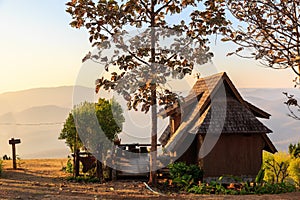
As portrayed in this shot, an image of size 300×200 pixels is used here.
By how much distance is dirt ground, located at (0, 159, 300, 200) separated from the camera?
15109 millimetres

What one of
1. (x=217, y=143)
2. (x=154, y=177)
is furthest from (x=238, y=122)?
(x=154, y=177)

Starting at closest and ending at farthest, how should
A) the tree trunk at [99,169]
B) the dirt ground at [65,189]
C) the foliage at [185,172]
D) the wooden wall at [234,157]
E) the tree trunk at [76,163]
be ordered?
the dirt ground at [65,189]
the foliage at [185,172]
the wooden wall at [234,157]
the tree trunk at [99,169]
the tree trunk at [76,163]

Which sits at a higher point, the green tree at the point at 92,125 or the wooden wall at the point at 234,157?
the green tree at the point at 92,125

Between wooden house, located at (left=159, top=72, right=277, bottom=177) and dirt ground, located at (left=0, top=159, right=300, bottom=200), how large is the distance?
2.48m

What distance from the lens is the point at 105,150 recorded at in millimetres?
20766

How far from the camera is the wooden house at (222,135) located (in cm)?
1780

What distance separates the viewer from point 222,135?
1788cm

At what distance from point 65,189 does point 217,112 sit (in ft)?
21.1

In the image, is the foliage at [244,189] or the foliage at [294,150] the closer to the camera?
the foliage at [244,189]

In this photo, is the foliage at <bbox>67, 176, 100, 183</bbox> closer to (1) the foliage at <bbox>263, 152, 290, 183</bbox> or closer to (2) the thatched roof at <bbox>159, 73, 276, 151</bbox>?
(2) the thatched roof at <bbox>159, 73, 276, 151</bbox>

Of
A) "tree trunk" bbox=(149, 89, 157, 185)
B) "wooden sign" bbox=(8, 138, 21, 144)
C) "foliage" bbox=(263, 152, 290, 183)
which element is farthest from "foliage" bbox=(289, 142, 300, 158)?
"wooden sign" bbox=(8, 138, 21, 144)

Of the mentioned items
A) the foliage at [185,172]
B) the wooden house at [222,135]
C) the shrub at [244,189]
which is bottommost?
the shrub at [244,189]

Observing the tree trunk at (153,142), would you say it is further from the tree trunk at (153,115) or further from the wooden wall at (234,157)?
the wooden wall at (234,157)

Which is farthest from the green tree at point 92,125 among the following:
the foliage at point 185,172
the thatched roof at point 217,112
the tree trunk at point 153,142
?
the foliage at point 185,172
